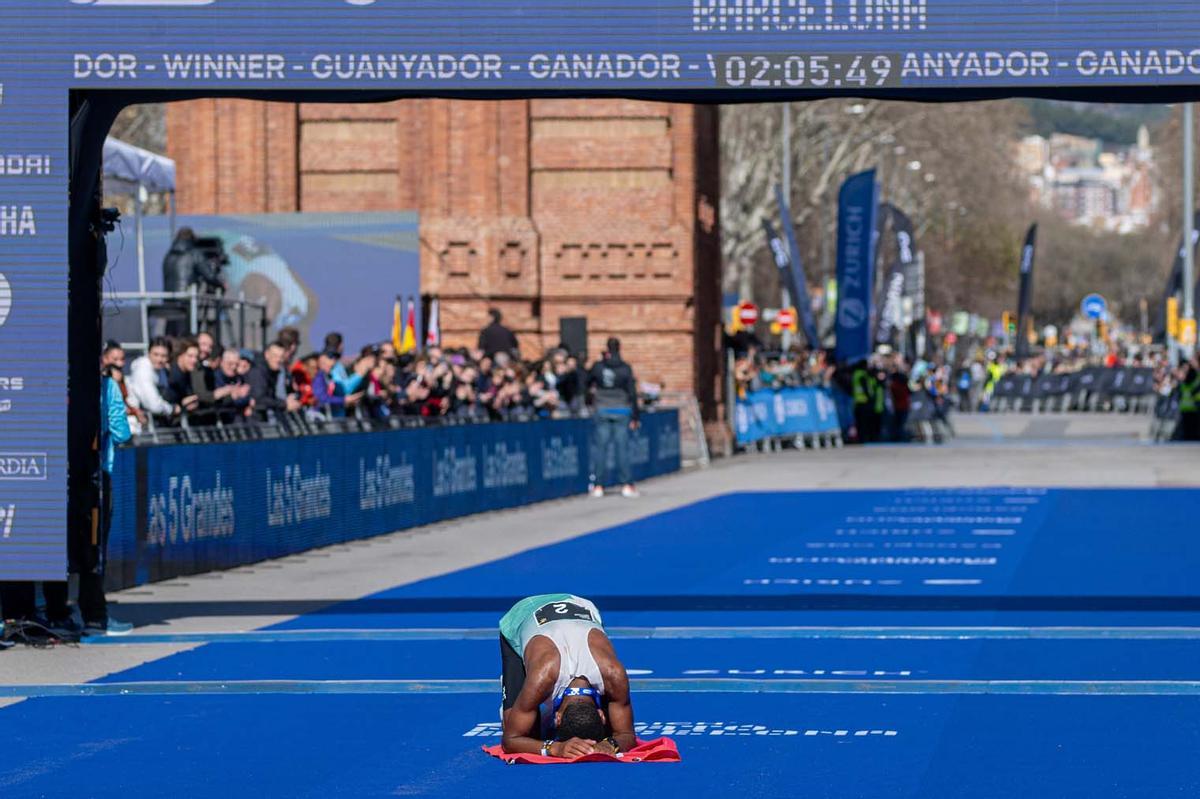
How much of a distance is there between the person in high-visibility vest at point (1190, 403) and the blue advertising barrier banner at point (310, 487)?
20.8 meters

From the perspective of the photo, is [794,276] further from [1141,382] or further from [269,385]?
[269,385]

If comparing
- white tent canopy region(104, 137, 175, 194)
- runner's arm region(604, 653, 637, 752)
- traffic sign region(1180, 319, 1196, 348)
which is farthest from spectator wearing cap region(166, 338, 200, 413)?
traffic sign region(1180, 319, 1196, 348)

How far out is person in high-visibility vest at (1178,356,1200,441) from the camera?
4778 cm

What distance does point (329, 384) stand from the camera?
24203 millimetres

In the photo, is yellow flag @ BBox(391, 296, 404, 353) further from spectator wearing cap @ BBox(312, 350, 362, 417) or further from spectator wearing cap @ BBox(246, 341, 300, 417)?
spectator wearing cap @ BBox(246, 341, 300, 417)

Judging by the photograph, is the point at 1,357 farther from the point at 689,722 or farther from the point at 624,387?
the point at 624,387

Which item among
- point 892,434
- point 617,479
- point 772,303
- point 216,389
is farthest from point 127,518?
point 772,303

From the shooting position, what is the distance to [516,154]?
4234cm

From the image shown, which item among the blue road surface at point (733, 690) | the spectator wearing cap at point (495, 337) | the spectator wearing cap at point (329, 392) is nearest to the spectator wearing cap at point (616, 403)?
the spectator wearing cap at point (495, 337)

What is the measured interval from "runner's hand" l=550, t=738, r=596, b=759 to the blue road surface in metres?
0.11

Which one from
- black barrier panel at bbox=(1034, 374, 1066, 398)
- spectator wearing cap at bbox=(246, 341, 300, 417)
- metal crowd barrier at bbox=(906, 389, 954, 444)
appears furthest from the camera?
black barrier panel at bbox=(1034, 374, 1066, 398)

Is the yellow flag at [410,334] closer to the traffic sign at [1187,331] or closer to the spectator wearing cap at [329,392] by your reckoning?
the spectator wearing cap at [329,392]

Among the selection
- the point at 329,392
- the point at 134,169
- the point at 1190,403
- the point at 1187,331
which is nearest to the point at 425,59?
the point at 329,392

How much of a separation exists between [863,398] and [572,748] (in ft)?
134
